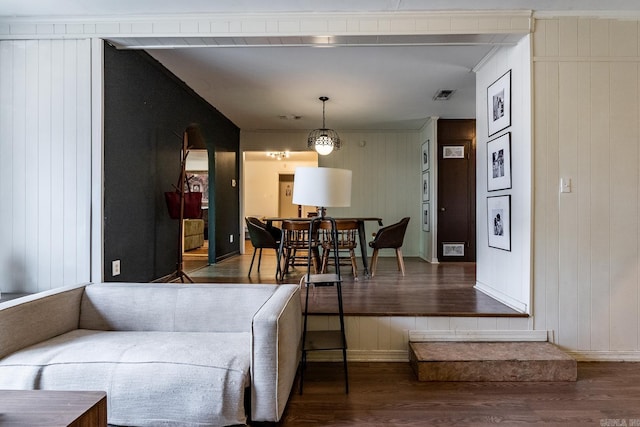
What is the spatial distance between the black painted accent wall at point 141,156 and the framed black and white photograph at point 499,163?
10.4ft

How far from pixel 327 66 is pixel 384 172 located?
3.25 metres

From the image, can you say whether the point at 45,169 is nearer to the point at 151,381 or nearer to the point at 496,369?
the point at 151,381

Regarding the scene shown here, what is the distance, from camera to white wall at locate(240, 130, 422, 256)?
6.58 metres

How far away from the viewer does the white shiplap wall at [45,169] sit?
270cm

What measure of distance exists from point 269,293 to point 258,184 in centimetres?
915

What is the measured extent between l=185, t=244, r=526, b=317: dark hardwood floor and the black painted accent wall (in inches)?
29.8

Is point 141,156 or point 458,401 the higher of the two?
point 141,156

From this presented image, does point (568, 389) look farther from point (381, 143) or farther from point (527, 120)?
point (381, 143)

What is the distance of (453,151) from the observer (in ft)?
19.0

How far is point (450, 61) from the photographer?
3527 mm

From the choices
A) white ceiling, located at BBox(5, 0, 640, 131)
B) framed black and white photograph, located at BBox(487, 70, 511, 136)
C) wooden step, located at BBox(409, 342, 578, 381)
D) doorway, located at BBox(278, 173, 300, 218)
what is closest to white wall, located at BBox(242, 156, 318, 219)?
doorway, located at BBox(278, 173, 300, 218)

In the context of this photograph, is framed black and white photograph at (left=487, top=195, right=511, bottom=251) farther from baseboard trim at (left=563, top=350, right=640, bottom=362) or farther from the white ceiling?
the white ceiling

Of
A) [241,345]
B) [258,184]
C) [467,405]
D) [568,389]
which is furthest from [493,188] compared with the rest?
[258,184]

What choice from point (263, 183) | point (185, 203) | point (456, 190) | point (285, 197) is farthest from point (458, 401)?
point (285, 197)
